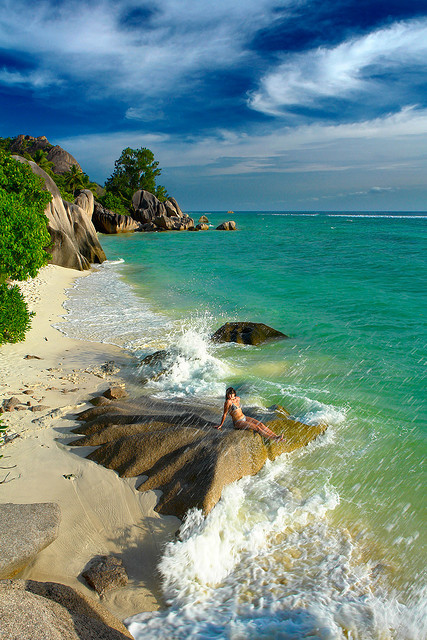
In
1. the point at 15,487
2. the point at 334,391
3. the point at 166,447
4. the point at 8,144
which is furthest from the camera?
the point at 8,144

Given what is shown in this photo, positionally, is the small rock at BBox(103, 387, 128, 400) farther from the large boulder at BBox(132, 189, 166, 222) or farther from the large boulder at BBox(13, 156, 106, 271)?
the large boulder at BBox(132, 189, 166, 222)

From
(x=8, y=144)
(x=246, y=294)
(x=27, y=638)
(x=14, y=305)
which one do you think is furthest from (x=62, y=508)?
(x=8, y=144)

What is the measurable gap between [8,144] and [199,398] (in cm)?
9371

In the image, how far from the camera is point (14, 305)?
1262 centimetres

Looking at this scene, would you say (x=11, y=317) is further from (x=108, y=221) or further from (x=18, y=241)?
(x=108, y=221)

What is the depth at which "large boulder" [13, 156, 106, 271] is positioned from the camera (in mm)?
29000

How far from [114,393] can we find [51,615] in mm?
5928

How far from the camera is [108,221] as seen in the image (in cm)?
6962

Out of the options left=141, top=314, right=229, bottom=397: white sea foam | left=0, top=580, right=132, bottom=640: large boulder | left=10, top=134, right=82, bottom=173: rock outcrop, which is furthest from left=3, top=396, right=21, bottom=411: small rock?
left=10, top=134, right=82, bottom=173: rock outcrop

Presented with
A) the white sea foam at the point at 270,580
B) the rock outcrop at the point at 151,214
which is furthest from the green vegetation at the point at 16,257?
the rock outcrop at the point at 151,214

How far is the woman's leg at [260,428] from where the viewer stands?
6822 mm

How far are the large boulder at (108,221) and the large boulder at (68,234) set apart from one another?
34.9 metres

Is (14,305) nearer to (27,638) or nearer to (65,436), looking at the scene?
(65,436)

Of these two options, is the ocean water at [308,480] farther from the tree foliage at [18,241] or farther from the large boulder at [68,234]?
the large boulder at [68,234]
